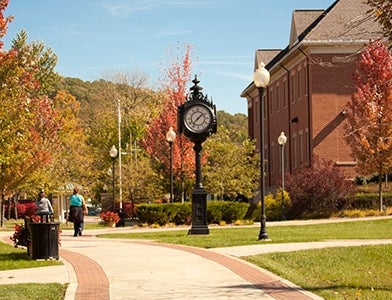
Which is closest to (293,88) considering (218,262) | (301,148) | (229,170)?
(301,148)

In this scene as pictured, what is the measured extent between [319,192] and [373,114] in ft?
16.1

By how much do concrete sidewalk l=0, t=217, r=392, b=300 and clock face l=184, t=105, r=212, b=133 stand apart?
7.03 meters

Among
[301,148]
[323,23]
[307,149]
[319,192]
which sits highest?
[323,23]

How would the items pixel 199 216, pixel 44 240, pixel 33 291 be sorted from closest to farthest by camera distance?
pixel 33 291 → pixel 44 240 → pixel 199 216

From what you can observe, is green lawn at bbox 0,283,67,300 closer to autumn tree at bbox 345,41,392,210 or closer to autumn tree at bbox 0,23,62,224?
autumn tree at bbox 0,23,62,224

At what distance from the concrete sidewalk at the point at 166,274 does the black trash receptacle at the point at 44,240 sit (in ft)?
1.18

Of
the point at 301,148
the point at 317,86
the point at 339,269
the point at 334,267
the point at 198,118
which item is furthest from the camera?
the point at 301,148

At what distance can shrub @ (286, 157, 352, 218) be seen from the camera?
127 feet

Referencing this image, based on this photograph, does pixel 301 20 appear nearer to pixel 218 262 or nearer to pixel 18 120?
pixel 18 120

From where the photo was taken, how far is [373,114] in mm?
36281

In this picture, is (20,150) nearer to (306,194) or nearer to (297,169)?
(306,194)

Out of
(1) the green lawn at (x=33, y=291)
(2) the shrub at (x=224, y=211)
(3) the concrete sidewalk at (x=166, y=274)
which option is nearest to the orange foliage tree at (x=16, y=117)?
(2) the shrub at (x=224, y=211)

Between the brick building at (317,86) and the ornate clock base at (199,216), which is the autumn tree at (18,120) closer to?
the ornate clock base at (199,216)

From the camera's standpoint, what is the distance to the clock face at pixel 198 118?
86.8ft
